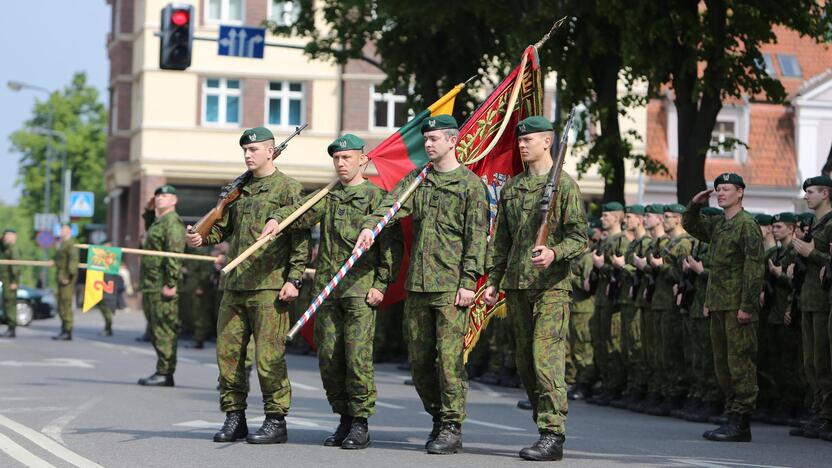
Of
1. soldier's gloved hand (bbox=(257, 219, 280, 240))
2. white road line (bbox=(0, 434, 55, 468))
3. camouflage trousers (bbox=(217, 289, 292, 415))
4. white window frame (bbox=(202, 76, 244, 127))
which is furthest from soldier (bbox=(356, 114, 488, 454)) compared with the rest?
white window frame (bbox=(202, 76, 244, 127))

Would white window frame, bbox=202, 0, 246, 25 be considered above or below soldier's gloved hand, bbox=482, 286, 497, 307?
above

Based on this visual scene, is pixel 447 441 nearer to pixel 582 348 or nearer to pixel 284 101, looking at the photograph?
pixel 582 348

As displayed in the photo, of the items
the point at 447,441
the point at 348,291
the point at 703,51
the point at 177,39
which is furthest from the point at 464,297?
the point at 177,39

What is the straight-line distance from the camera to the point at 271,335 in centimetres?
1101

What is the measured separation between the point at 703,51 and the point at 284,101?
29.8m

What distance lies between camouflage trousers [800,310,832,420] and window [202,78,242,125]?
37.4 metres

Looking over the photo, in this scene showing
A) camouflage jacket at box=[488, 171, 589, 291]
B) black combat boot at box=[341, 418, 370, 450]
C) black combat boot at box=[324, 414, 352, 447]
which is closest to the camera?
camouflage jacket at box=[488, 171, 589, 291]

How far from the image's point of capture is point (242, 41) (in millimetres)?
26672

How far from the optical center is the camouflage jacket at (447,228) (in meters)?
10.5

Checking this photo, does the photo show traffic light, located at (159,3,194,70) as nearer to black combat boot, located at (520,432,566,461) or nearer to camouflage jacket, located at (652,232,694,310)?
camouflage jacket, located at (652,232,694,310)

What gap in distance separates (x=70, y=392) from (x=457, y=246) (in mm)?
6426

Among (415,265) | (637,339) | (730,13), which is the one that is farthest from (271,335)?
(730,13)

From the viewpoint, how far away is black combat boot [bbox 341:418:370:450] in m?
10.7

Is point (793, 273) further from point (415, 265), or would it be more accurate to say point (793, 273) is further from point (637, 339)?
point (415, 265)
